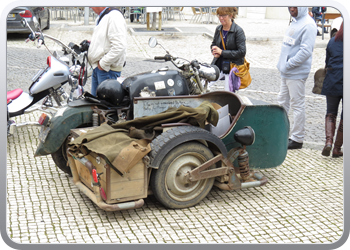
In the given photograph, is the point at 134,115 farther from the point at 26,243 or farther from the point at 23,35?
the point at 23,35

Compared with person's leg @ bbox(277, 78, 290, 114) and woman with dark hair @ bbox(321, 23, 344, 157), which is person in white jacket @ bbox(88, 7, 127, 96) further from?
woman with dark hair @ bbox(321, 23, 344, 157)

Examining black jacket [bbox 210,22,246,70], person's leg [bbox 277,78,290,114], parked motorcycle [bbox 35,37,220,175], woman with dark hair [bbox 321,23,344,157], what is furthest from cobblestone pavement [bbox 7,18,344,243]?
black jacket [bbox 210,22,246,70]

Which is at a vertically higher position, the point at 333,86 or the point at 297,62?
the point at 297,62

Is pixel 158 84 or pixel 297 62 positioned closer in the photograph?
pixel 158 84

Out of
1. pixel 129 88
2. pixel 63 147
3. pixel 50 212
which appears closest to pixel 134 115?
pixel 129 88

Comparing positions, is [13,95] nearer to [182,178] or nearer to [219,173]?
[182,178]

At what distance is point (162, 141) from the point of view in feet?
11.9

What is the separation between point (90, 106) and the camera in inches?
174

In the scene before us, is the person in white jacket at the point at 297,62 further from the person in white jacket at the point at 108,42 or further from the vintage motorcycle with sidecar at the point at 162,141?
the person in white jacket at the point at 108,42

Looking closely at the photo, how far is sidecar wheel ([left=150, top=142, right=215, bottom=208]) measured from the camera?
3723 mm

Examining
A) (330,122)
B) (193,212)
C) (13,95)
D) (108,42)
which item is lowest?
(193,212)

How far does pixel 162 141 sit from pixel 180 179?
409 mm

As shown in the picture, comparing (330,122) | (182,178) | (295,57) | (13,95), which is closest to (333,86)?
(330,122)

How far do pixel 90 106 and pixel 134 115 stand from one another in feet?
1.48
